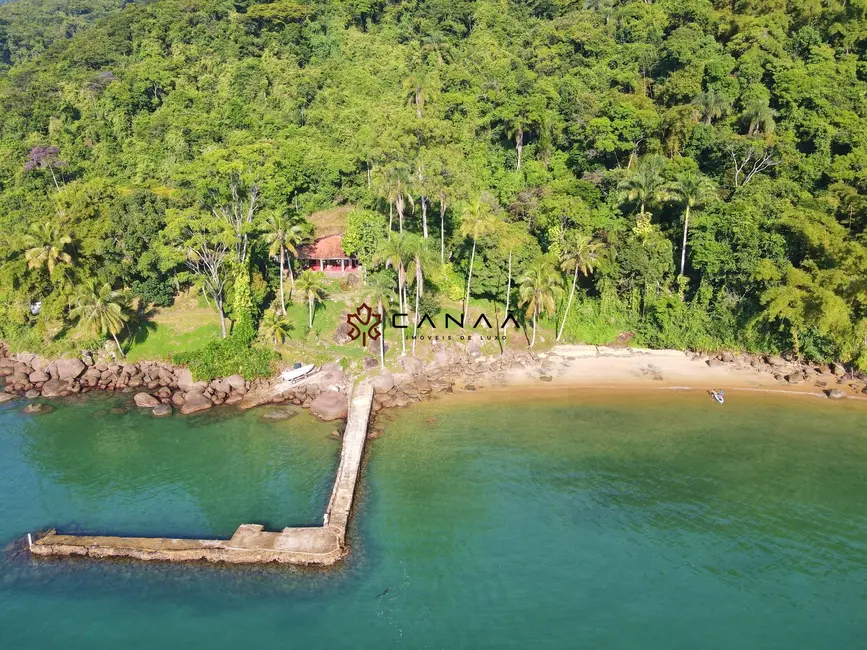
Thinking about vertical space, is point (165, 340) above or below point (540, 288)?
below

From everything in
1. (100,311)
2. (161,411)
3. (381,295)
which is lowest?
(161,411)

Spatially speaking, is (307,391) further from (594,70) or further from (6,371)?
(594,70)

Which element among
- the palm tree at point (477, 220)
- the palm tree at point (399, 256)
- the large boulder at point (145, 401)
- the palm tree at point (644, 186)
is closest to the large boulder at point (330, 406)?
the palm tree at point (399, 256)

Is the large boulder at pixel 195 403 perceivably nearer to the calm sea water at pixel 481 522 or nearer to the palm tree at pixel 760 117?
the calm sea water at pixel 481 522

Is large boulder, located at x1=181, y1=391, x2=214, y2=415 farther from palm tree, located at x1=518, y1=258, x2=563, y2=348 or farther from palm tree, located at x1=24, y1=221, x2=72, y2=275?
palm tree, located at x1=518, y1=258, x2=563, y2=348

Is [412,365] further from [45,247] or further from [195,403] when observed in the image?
[45,247]

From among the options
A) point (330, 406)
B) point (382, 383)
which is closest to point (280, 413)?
point (330, 406)
